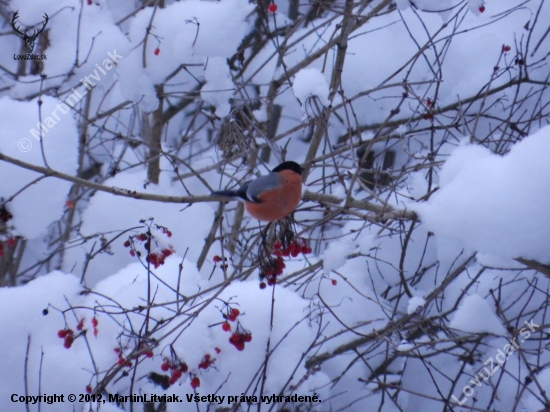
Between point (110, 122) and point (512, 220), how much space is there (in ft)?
12.9

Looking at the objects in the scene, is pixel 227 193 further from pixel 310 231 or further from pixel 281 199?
pixel 310 231

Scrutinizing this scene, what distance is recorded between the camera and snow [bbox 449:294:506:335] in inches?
70.5

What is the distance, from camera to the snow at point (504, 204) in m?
1.12

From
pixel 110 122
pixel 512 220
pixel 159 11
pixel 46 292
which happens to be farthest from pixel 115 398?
Result: pixel 110 122

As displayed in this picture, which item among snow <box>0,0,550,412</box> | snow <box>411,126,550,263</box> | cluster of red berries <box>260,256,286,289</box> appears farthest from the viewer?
cluster of red berries <box>260,256,286,289</box>

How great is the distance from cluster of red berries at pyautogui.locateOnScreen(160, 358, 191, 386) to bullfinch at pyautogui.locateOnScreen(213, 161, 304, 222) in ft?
1.93

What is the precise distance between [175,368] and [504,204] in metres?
1.17

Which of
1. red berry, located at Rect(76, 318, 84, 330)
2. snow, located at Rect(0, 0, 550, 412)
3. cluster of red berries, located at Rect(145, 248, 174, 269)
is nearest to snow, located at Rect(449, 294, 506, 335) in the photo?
snow, located at Rect(0, 0, 550, 412)

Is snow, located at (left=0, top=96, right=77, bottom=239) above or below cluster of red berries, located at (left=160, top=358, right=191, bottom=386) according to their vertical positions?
above

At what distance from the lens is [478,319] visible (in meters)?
1.80

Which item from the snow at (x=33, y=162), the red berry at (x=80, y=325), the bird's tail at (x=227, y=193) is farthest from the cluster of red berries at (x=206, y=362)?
the snow at (x=33, y=162)

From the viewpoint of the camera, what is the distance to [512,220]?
3.73 ft

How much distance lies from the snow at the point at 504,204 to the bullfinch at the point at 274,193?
574 mm

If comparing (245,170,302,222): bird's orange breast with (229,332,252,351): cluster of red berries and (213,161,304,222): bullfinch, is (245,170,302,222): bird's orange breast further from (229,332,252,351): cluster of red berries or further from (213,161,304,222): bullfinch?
(229,332,252,351): cluster of red berries
